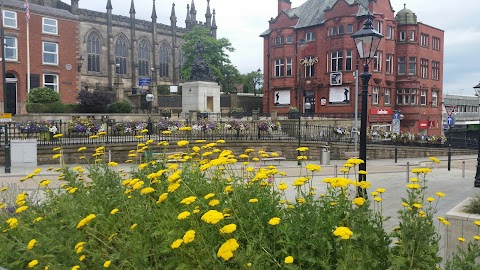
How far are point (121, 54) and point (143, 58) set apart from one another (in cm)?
438

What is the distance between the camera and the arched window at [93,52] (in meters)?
66.2

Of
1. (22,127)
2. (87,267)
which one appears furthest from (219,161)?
(22,127)

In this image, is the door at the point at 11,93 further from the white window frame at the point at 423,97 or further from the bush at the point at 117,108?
the white window frame at the point at 423,97

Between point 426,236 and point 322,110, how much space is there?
41.8 meters

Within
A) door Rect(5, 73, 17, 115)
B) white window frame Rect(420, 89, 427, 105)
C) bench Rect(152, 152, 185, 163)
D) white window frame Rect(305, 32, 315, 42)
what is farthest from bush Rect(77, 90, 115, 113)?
white window frame Rect(420, 89, 427, 105)

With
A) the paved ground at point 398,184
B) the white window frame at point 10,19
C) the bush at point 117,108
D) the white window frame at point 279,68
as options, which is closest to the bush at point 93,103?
the bush at point 117,108

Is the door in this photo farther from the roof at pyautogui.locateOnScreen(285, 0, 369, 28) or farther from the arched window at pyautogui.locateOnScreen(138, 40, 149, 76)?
the arched window at pyautogui.locateOnScreen(138, 40, 149, 76)

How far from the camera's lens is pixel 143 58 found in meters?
73.8

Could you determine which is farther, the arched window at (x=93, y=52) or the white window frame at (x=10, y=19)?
the arched window at (x=93, y=52)

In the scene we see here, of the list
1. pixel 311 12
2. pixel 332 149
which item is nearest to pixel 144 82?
pixel 311 12

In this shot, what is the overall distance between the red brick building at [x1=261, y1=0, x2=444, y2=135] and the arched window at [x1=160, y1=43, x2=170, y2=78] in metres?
29.7

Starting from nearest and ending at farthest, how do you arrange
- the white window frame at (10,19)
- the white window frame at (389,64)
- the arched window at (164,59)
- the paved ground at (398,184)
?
1. the paved ground at (398,184)
2. the white window frame at (10,19)
3. the white window frame at (389,64)
4. the arched window at (164,59)

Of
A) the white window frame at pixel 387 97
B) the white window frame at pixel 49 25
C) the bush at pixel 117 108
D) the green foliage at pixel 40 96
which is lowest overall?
the bush at pixel 117 108

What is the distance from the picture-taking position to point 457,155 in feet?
101
